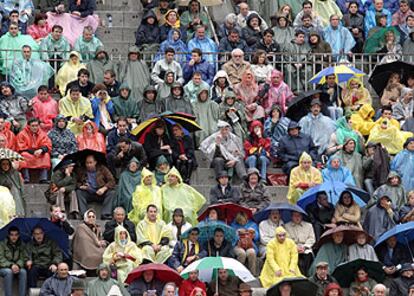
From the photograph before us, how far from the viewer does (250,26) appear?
195ft

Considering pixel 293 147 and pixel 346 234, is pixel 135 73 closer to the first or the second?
pixel 293 147

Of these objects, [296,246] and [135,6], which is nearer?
[296,246]

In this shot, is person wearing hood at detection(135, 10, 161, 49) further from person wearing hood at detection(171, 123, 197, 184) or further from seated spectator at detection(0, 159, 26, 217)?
seated spectator at detection(0, 159, 26, 217)

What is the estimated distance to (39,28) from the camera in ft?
193

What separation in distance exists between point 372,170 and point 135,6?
8.90m

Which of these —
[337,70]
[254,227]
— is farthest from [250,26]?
[254,227]

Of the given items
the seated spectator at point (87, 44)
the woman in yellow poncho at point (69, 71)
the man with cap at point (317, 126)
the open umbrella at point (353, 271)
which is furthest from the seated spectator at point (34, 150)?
the open umbrella at point (353, 271)

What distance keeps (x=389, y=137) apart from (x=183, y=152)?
14.0ft

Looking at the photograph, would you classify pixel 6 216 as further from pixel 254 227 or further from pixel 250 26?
pixel 250 26

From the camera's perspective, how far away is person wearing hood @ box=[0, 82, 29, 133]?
5506 centimetres

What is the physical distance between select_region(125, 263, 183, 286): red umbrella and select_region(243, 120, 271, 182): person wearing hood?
5075mm

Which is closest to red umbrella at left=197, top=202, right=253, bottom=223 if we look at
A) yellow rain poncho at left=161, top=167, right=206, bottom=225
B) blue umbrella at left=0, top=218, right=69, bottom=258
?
yellow rain poncho at left=161, top=167, right=206, bottom=225

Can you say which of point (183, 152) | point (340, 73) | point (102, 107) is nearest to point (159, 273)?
point (183, 152)

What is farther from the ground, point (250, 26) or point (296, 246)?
point (250, 26)
